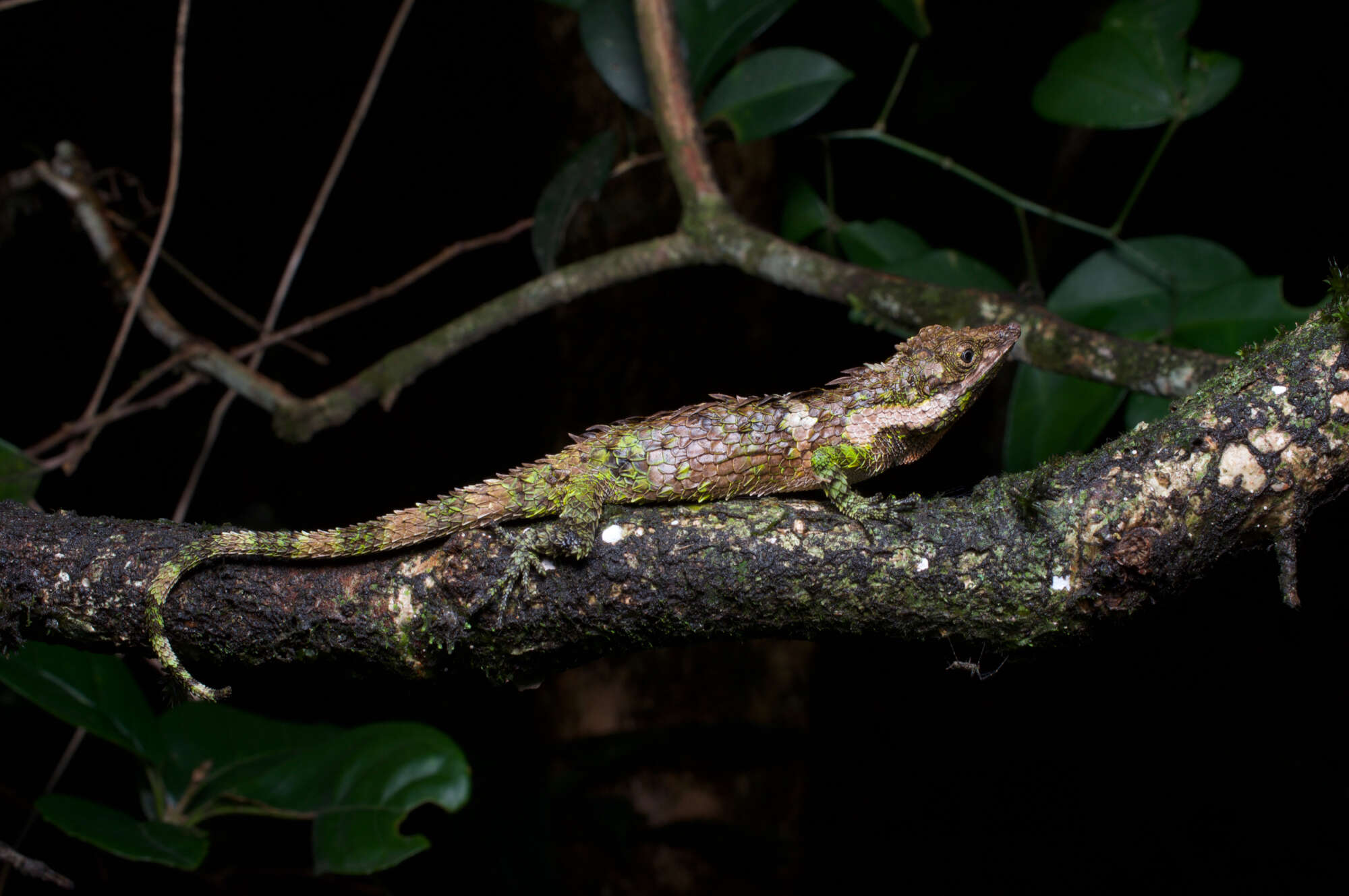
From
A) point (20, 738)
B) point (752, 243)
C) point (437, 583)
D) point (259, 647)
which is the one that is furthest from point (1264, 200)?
point (20, 738)

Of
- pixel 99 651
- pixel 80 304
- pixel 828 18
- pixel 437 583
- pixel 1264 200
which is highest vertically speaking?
pixel 828 18

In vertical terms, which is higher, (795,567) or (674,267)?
(674,267)

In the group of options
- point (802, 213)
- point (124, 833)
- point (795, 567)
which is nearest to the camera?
point (795, 567)

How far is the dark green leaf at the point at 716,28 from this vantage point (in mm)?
3504

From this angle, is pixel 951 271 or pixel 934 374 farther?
pixel 951 271

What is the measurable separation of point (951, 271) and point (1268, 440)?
6.29 feet

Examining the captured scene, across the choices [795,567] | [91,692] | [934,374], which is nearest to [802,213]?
[934,374]

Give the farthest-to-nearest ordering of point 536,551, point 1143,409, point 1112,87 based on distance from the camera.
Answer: point 1112,87
point 1143,409
point 536,551

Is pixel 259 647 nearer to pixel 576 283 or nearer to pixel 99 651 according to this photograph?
pixel 99 651

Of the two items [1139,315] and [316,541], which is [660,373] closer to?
[1139,315]

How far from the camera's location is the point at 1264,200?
4.38 metres

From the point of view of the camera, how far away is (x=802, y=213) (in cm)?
399

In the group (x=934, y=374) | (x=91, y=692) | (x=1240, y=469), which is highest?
(x=934, y=374)

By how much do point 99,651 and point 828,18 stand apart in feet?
13.3
